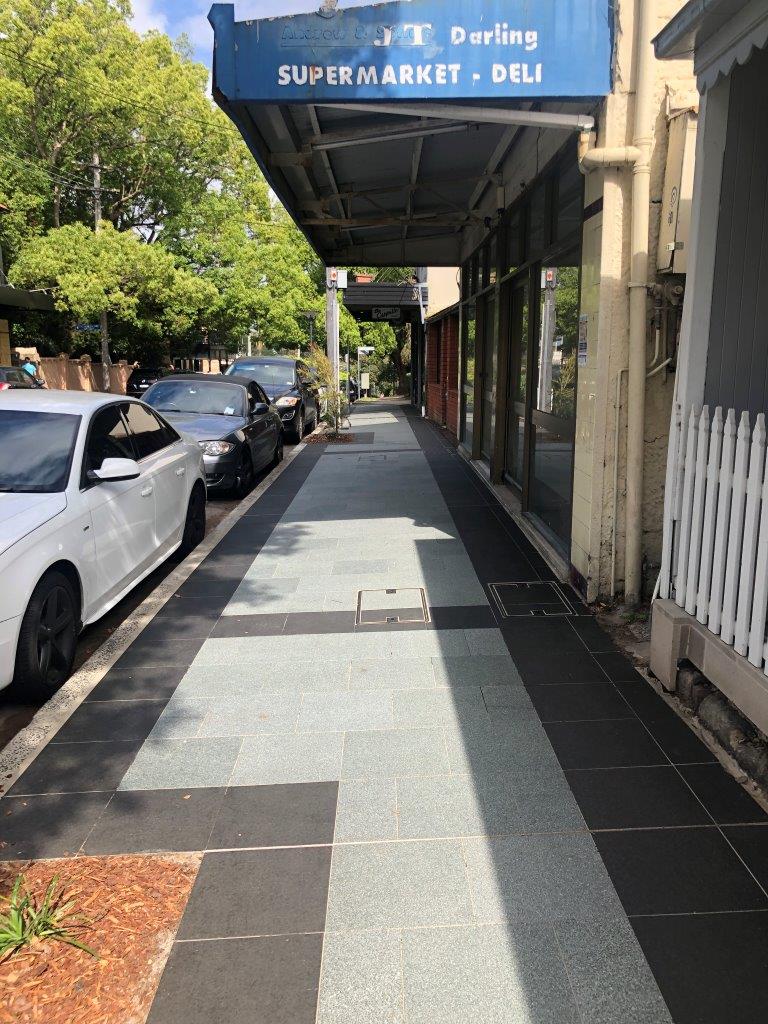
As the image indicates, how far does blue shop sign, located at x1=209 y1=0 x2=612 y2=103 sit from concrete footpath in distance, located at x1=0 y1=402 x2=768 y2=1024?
11.1ft

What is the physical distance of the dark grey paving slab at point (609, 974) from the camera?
2.25 metres

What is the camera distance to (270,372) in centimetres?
1691

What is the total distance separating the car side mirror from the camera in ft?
16.1

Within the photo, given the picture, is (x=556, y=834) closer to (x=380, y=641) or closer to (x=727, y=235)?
(x=380, y=641)

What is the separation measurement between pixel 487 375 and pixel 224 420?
3748 mm

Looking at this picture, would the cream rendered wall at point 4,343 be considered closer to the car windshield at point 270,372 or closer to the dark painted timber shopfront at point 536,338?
the car windshield at point 270,372

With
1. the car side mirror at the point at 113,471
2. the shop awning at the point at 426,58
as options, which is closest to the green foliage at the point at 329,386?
the shop awning at the point at 426,58

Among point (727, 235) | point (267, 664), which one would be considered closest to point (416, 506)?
point (267, 664)

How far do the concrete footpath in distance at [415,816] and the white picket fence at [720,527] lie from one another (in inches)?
24.3

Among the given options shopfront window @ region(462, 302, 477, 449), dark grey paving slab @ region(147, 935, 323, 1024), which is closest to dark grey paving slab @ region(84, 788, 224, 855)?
dark grey paving slab @ region(147, 935, 323, 1024)

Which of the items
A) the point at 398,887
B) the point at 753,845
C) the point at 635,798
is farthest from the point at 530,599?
the point at 398,887

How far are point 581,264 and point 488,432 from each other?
560cm

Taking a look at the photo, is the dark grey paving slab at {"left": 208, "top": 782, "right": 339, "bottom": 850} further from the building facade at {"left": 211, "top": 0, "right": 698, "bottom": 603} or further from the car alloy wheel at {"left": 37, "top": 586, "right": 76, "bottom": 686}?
the building facade at {"left": 211, "top": 0, "right": 698, "bottom": 603}

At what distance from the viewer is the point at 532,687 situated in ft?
14.1
